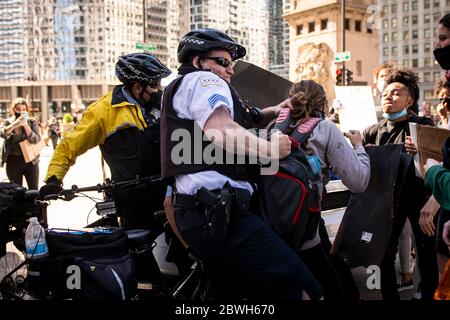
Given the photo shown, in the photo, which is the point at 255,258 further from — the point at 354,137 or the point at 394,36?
the point at 394,36

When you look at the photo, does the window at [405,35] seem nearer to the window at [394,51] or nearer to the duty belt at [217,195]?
the window at [394,51]

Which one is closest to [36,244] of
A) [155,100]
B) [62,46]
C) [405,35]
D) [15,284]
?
[15,284]

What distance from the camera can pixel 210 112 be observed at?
2445 millimetres

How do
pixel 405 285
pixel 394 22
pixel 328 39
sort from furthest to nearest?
pixel 394 22 → pixel 328 39 → pixel 405 285

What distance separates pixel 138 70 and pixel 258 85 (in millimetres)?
1737

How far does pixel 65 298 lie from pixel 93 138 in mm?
1370

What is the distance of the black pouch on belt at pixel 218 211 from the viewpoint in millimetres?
2432

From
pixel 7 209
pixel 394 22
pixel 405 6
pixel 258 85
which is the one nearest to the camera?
pixel 7 209

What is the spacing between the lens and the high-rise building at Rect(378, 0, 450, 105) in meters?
113

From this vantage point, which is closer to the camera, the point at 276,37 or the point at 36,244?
the point at 36,244

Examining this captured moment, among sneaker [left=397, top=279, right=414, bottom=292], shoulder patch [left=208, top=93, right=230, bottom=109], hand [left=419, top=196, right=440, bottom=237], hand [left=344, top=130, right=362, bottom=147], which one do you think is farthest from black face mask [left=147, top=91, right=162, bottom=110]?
sneaker [left=397, top=279, right=414, bottom=292]

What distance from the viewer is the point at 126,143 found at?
12.5 ft

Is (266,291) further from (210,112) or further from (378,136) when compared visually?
(378,136)

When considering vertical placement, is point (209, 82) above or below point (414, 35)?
below
